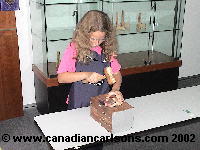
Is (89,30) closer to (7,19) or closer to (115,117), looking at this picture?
(115,117)

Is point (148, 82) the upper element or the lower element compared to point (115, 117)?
lower

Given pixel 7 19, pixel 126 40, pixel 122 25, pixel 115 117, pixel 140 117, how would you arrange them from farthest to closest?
1. pixel 126 40
2. pixel 122 25
3. pixel 7 19
4. pixel 140 117
5. pixel 115 117

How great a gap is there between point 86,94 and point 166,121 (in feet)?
2.23

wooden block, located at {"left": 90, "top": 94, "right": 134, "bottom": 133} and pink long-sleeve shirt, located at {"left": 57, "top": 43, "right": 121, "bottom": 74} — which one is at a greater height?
pink long-sleeve shirt, located at {"left": 57, "top": 43, "right": 121, "bottom": 74}

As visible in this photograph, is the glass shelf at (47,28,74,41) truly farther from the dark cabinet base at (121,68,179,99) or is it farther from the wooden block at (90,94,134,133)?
the wooden block at (90,94,134,133)

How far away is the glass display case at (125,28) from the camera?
3486mm

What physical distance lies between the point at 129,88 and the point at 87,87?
1739 millimetres

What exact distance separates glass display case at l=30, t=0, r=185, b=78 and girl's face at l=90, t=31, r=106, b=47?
1.22 metres

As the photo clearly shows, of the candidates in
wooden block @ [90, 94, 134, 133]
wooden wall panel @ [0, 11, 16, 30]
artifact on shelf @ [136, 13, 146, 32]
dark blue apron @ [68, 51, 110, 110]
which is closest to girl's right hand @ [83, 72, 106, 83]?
wooden block @ [90, 94, 134, 133]

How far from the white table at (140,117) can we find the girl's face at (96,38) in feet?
1.69

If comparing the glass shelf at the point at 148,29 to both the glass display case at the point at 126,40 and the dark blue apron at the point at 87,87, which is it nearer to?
the glass display case at the point at 126,40

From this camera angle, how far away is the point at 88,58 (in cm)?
227

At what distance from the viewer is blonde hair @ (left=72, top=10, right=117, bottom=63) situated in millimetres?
2133

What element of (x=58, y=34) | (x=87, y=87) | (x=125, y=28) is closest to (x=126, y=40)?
(x=125, y=28)
